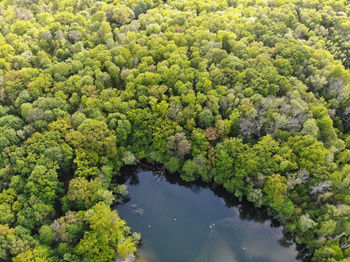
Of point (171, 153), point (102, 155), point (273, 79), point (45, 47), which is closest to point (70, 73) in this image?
point (45, 47)

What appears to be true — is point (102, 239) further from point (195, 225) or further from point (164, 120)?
point (164, 120)

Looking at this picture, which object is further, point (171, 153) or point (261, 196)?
point (171, 153)

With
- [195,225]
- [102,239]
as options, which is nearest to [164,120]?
[195,225]

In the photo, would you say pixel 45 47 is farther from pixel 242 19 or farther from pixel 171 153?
pixel 242 19

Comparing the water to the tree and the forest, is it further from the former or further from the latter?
the tree

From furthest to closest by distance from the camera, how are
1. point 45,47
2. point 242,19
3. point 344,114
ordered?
point 242,19 < point 45,47 < point 344,114
